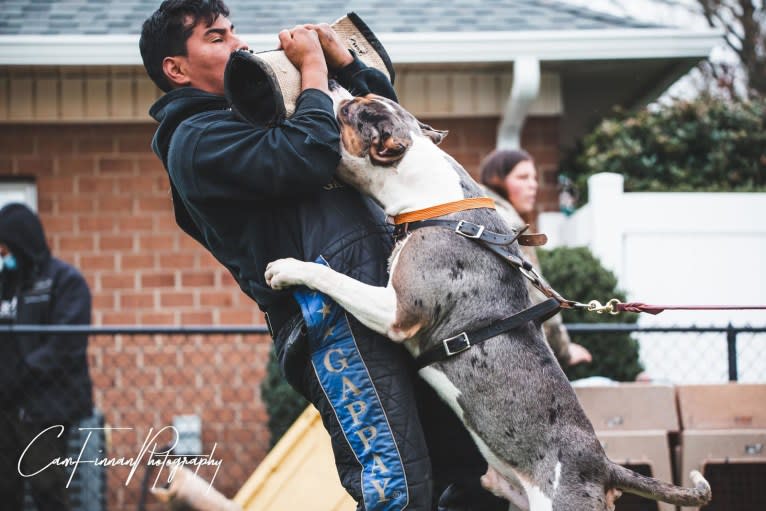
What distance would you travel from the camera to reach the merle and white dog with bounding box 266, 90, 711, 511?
2.49 meters

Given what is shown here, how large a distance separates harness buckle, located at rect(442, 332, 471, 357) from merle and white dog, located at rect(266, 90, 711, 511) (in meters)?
0.02

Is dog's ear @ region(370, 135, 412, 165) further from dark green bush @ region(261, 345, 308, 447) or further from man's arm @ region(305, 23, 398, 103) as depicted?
dark green bush @ region(261, 345, 308, 447)

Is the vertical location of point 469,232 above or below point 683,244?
above

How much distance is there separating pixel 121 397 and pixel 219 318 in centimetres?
101

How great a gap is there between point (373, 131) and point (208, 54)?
64cm

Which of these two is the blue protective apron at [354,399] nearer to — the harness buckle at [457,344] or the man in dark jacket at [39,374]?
the harness buckle at [457,344]

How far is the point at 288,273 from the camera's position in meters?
2.53

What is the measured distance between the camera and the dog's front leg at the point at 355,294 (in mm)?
2479

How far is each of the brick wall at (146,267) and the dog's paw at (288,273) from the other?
453 cm

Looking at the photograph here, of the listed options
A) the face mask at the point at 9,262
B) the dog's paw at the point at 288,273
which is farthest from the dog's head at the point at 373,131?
the face mask at the point at 9,262

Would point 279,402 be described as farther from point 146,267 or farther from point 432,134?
point 432,134

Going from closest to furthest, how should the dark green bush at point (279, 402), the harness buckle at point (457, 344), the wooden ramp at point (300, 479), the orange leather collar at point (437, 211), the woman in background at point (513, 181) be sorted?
the harness buckle at point (457, 344) → the orange leather collar at point (437, 211) → the wooden ramp at point (300, 479) → the woman in background at point (513, 181) → the dark green bush at point (279, 402)

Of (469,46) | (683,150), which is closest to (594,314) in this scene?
(683,150)

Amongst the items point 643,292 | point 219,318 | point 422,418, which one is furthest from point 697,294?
point 422,418
